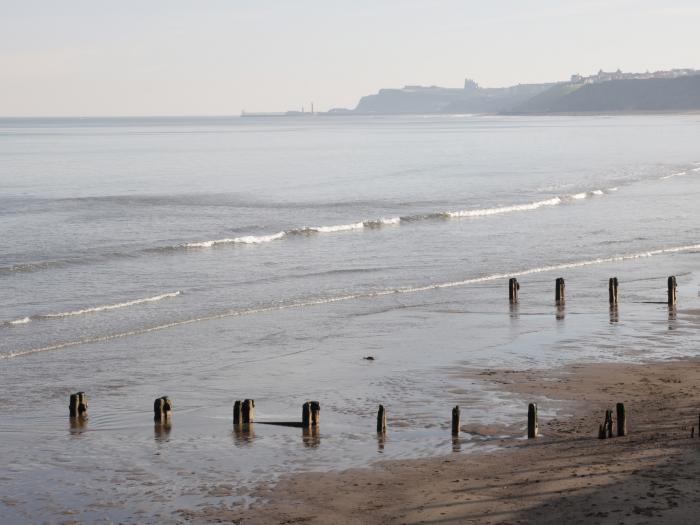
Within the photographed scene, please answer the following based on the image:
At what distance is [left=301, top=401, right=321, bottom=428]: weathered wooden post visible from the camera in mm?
24422

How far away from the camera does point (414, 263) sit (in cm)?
5372

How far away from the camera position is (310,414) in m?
24.4

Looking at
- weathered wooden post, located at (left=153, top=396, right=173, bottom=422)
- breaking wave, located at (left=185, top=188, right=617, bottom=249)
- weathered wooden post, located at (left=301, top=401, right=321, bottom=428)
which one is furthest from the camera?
breaking wave, located at (left=185, top=188, right=617, bottom=249)

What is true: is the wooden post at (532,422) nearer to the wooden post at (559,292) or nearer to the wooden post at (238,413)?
the wooden post at (238,413)

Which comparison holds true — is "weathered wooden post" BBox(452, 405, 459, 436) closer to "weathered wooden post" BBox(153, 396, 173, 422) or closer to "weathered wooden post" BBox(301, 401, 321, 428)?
"weathered wooden post" BBox(301, 401, 321, 428)

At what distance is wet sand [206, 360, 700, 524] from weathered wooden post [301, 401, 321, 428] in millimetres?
2934

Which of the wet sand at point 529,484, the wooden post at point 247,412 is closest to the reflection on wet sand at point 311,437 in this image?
the wooden post at point 247,412

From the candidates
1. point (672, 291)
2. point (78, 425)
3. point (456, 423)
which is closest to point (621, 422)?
point (456, 423)

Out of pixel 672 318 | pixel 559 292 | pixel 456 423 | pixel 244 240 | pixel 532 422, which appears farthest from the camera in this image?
pixel 244 240

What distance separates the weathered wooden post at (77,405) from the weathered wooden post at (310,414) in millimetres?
5341

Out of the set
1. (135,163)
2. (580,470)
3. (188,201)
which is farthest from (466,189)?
(580,470)

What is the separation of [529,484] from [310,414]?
233 inches

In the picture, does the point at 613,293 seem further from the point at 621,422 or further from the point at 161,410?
the point at 161,410

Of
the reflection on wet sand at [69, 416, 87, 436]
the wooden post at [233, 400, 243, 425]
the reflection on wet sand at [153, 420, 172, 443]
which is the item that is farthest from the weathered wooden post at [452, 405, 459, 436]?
the reflection on wet sand at [69, 416, 87, 436]
